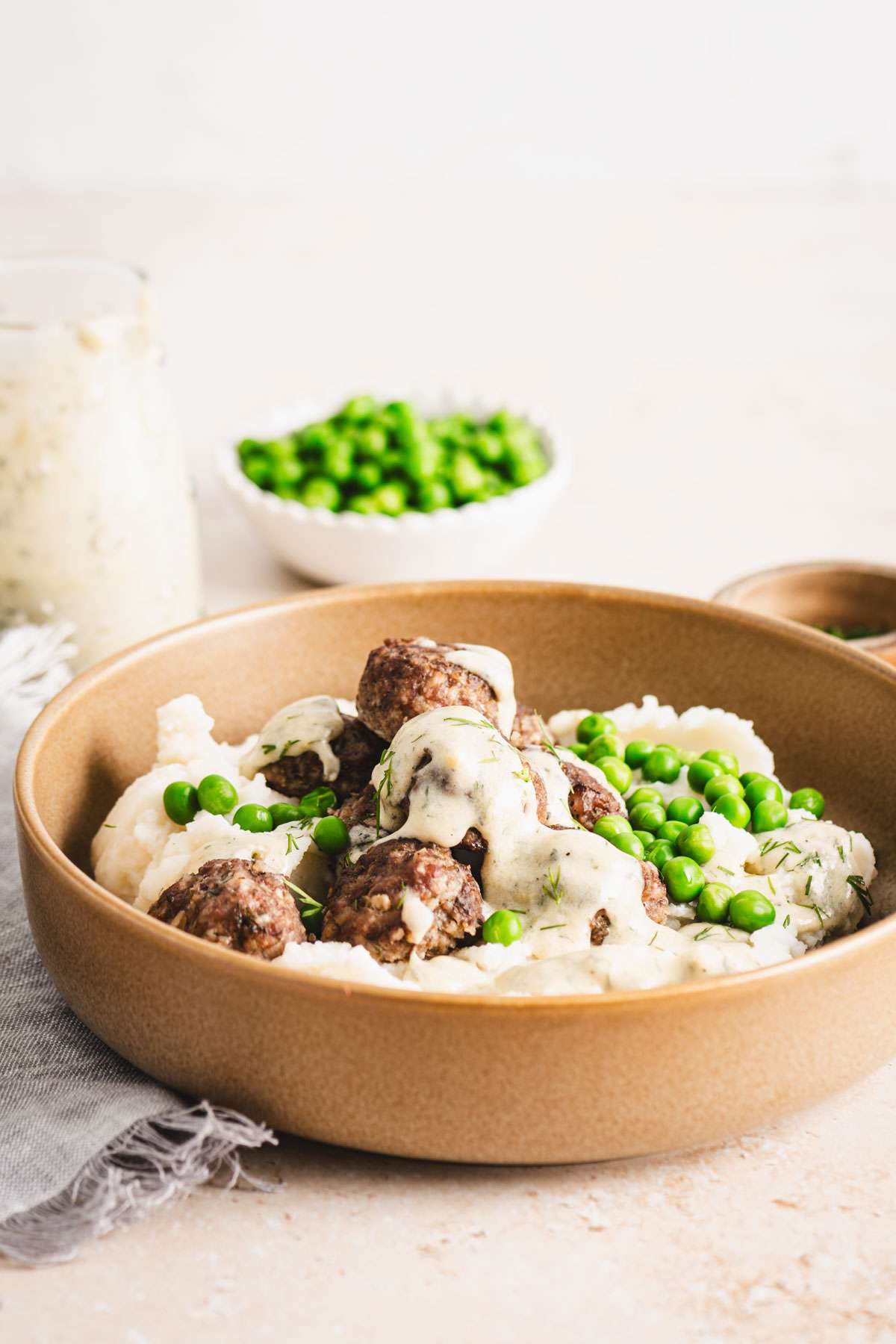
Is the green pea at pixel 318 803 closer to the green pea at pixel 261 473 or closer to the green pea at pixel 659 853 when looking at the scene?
the green pea at pixel 659 853

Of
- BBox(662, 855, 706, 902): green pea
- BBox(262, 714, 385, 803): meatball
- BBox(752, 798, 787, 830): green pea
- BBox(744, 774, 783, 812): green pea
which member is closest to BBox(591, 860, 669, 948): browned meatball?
BBox(662, 855, 706, 902): green pea

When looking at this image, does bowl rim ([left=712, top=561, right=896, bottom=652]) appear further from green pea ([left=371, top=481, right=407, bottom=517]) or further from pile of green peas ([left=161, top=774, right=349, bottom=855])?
pile of green peas ([left=161, top=774, right=349, bottom=855])

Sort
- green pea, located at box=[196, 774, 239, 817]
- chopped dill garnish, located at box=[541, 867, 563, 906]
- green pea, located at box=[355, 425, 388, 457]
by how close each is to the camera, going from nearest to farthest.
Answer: chopped dill garnish, located at box=[541, 867, 563, 906]
green pea, located at box=[196, 774, 239, 817]
green pea, located at box=[355, 425, 388, 457]

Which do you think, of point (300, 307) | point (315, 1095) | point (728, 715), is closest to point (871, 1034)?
point (315, 1095)

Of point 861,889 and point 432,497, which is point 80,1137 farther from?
point 432,497

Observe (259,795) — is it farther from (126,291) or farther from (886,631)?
(886,631)
